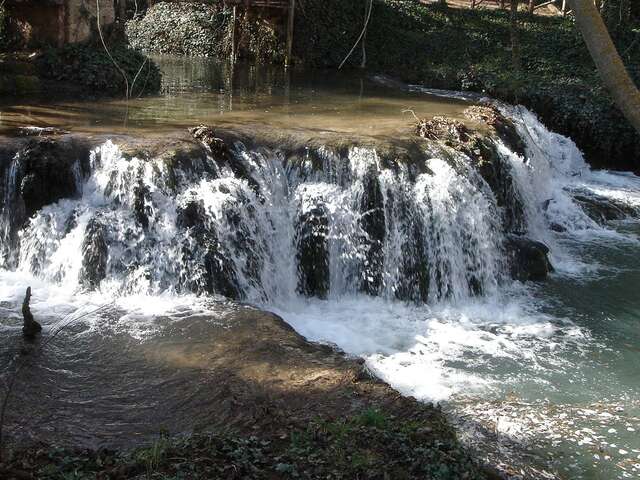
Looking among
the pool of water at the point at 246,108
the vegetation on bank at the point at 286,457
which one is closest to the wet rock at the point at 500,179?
the pool of water at the point at 246,108

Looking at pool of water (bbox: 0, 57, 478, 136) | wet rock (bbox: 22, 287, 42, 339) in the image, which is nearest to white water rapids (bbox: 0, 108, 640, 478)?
wet rock (bbox: 22, 287, 42, 339)

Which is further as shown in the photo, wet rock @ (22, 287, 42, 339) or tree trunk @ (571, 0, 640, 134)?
wet rock @ (22, 287, 42, 339)

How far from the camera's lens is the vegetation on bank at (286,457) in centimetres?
436

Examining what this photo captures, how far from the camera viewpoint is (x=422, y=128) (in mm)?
11055

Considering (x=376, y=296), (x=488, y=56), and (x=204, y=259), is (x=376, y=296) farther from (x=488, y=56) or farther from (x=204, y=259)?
(x=488, y=56)

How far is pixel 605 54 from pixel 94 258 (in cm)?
683

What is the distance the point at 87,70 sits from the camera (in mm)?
13781

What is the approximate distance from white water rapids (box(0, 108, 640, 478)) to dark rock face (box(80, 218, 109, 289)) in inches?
0.9

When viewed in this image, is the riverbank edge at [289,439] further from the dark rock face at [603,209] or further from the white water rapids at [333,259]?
the dark rock face at [603,209]

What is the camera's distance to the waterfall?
8203 mm

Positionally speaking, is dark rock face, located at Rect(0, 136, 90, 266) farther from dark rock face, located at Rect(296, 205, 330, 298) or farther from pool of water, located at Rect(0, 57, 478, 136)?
dark rock face, located at Rect(296, 205, 330, 298)

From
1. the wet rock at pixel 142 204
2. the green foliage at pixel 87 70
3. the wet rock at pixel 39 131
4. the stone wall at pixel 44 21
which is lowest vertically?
the wet rock at pixel 142 204

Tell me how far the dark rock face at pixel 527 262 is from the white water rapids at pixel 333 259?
0.52 feet

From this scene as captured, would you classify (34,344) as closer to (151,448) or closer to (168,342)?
(168,342)
